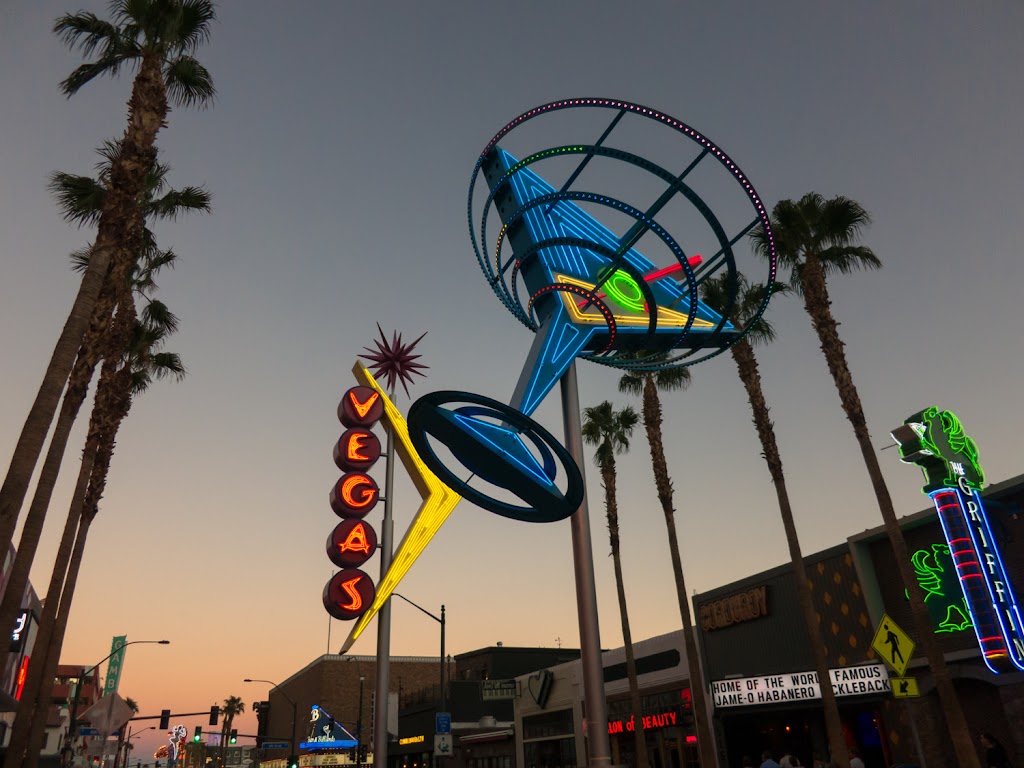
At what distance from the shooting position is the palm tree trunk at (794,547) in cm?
2042

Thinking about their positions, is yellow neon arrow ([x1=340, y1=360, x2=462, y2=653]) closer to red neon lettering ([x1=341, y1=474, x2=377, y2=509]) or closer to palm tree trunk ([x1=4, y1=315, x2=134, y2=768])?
red neon lettering ([x1=341, y1=474, x2=377, y2=509])

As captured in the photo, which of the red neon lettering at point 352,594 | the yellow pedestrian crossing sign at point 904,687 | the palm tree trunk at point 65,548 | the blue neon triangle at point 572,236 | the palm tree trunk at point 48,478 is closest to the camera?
the blue neon triangle at point 572,236

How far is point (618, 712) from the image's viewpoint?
35750 mm

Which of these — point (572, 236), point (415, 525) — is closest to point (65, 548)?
point (415, 525)

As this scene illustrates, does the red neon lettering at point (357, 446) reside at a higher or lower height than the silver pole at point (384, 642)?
higher

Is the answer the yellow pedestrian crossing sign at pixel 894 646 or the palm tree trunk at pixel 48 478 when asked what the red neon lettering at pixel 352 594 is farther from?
the yellow pedestrian crossing sign at pixel 894 646

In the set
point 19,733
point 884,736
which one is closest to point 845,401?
point 884,736

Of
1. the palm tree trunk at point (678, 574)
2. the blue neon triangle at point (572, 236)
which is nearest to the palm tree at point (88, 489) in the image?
the blue neon triangle at point (572, 236)

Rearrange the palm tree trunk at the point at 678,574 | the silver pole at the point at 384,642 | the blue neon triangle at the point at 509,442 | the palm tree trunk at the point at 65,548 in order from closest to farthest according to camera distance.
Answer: the blue neon triangle at the point at 509,442
the silver pole at the point at 384,642
the palm tree trunk at the point at 65,548
the palm tree trunk at the point at 678,574

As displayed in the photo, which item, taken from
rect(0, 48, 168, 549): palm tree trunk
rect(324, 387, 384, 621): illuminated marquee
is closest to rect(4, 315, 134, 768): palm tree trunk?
rect(0, 48, 168, 549): palm tree trunk

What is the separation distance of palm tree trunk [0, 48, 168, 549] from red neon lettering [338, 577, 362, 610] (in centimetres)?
946

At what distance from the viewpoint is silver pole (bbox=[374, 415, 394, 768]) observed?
16638 mm

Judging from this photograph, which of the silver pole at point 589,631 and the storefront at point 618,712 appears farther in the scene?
the storefront at point 618,712

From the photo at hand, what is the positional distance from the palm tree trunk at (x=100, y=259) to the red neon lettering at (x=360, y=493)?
355 inches
